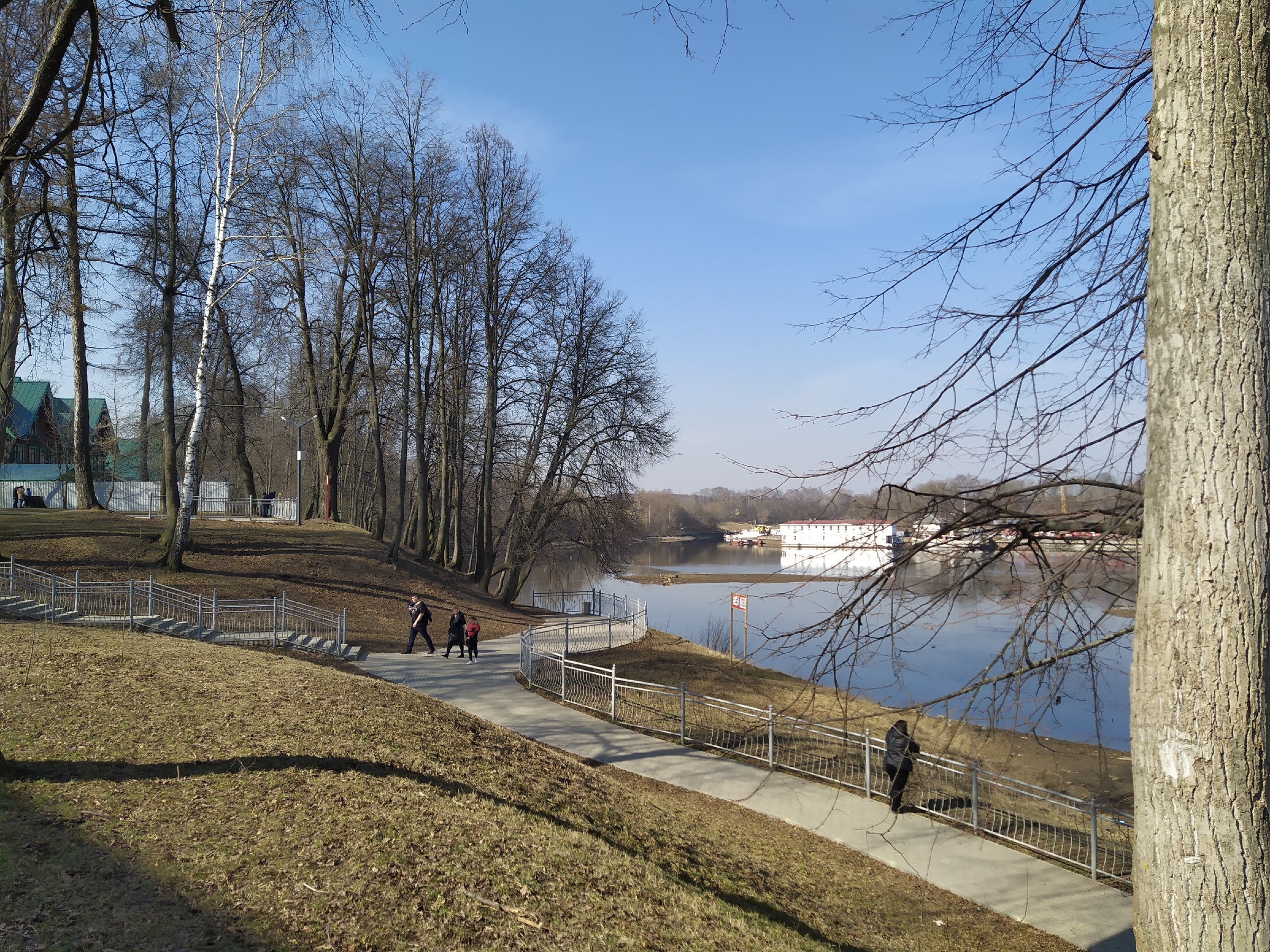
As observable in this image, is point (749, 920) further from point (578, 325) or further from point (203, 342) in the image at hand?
point (578, 325)

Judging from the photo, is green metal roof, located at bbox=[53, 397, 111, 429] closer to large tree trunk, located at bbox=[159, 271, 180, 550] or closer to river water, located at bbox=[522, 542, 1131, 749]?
large tree trunk, located at bbox=[159, 271, 180, 550]

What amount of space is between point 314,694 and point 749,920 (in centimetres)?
609

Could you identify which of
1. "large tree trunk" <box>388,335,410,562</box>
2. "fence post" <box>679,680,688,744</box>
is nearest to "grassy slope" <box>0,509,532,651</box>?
"large tree trunk" <box>388,335,410,562</box>

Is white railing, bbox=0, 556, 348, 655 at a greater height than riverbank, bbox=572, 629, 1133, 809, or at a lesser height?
greater

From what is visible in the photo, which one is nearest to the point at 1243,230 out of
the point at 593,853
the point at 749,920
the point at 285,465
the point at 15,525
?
the point at 749,920

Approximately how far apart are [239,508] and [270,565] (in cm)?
1223

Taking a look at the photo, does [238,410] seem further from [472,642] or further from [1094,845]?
[1094,845]

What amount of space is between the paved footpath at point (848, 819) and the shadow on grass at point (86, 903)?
10.2 feet

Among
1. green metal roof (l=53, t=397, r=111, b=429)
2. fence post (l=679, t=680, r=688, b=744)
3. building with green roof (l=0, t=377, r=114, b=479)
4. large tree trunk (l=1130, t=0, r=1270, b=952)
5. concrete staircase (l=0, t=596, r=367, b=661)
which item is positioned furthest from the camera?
green metal roof (l=53, t=397, r=111, b=429)

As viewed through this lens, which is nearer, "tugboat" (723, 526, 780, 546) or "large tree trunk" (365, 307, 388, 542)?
"tugboat" (723, 526, 780, 546)

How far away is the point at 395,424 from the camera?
33.7 metres

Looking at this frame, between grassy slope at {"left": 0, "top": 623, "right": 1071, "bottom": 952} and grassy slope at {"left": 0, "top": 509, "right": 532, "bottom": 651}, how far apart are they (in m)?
10.8

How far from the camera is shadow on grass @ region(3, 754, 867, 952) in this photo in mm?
5871

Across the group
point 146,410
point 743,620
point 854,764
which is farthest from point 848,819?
point 146,410
